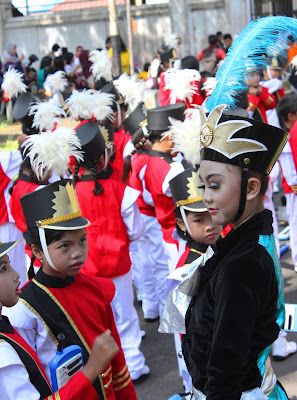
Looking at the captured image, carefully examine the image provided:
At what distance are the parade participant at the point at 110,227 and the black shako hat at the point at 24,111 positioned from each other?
1752 mm

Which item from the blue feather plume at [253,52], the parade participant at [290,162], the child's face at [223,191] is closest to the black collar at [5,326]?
the child's face at [223,191]

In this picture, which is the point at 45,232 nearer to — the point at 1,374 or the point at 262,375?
the point at 1,374

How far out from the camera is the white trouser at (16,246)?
18.6ft

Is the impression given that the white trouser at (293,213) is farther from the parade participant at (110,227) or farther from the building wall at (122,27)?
the building wall at (122,27)

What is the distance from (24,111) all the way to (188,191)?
319 cm

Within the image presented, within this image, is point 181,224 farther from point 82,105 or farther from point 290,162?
point 290,162

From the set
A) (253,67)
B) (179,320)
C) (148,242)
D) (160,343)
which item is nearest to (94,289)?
(179,320)

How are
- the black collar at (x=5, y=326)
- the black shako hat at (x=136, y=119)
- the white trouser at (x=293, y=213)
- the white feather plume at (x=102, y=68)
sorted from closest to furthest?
1. the black collar at (x=5, y=326)
2. the white trouser at (x=293, y=213)
3. the black shako hat at (x=136, y=119)
4. the white feather plume at (x=102, y=68)

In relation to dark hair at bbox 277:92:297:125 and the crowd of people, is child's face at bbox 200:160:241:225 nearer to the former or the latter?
the crowd of people

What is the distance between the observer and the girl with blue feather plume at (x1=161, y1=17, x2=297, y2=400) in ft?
6.68

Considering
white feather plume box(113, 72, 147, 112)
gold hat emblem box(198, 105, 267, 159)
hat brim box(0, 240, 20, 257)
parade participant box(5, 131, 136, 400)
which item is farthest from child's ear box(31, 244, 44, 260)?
white feather plume box(113, 72, 147, 112)

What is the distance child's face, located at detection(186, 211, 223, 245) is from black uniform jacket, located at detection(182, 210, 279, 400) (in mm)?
1302

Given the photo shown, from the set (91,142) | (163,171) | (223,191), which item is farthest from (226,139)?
(163,171)

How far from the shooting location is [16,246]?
5.87 m
